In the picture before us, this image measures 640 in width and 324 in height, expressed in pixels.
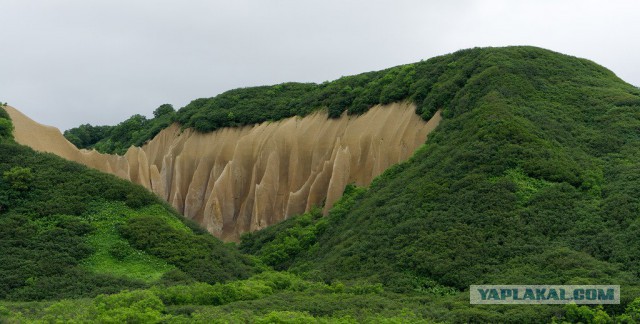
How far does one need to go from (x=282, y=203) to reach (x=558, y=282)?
2348 centimetres

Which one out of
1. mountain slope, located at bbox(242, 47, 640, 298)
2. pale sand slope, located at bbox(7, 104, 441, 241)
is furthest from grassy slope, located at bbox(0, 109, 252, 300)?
pale sand slope, located at bbox(7, 104, 441, 241)

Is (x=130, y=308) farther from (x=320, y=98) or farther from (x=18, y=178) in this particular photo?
(x=320, y=98)

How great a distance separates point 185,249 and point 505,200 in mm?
12077

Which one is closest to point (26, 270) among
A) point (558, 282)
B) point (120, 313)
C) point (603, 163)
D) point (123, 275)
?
point (123, 275)

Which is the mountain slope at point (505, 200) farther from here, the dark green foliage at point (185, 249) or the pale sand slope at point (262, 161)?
the pale sand slope at point (262, 161)

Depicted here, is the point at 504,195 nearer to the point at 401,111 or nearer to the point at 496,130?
the point at 496,130

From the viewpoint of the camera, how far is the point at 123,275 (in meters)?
25.9

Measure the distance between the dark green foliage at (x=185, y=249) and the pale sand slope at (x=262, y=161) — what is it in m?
10.6

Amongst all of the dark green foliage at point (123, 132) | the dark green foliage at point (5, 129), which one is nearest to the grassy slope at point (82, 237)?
the dark green foliage at point (5, 129)

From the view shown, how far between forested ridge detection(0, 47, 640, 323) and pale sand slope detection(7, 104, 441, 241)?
8.42 feet

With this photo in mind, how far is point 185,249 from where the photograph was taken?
28375mm

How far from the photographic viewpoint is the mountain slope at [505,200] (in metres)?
25.5

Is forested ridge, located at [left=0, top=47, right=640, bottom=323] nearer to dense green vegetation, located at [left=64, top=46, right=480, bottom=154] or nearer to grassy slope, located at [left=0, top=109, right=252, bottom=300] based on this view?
grassy slope, located at [left=0, top=109, right=252, bottom=300]

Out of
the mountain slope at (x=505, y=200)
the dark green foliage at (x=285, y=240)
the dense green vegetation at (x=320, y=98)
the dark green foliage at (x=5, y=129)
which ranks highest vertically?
the dense green vegetation at (x=320, y=98)
